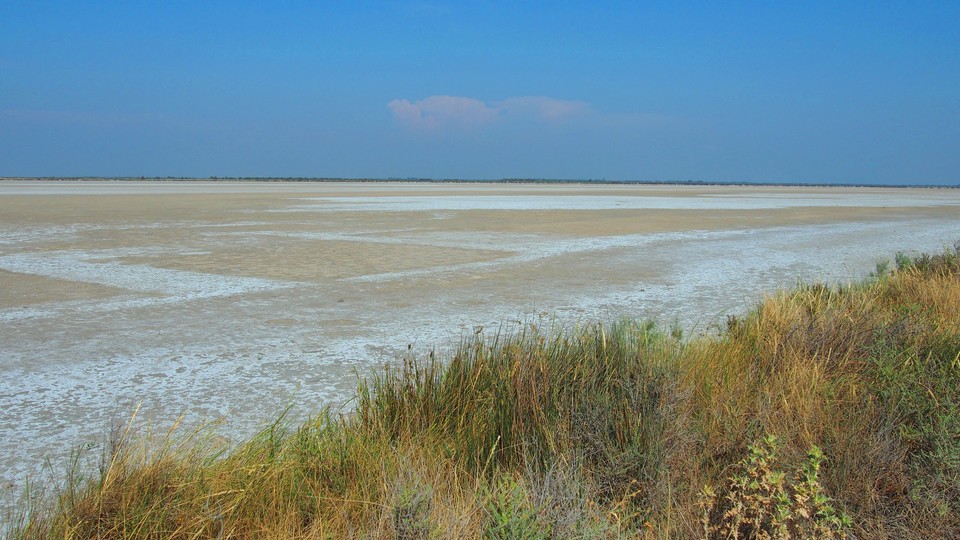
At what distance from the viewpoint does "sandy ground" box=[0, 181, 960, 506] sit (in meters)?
5.22

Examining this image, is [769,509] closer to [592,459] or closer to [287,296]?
[592,459]

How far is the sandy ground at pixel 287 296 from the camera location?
5.22m

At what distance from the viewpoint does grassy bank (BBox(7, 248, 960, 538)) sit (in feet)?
9.33

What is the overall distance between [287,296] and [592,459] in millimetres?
6269

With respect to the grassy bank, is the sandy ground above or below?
below

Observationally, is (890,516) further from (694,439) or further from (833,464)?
(694,439)

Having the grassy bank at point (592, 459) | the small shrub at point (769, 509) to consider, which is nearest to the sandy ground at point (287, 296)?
the grassy bank at point (592, 459)

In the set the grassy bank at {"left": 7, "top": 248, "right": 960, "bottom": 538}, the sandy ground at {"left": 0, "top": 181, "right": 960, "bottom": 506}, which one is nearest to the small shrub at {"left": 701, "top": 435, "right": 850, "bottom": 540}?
the grassy bank at {"left": 7, "top": 248, "right": 960, "bottom": 538}

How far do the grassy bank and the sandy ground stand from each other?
0.89 meters

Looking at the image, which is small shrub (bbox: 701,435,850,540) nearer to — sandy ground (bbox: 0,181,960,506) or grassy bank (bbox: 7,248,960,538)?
grassy bank (bbox: 7,248,960,538)

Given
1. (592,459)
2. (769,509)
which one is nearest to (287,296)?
(592,459)

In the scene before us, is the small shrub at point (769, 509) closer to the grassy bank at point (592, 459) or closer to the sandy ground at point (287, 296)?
the grassy bank at point (592, 459)

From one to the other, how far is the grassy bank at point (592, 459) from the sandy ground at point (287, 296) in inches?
35.2

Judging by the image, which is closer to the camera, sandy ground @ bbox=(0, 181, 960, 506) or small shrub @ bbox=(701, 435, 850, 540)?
small shrub @ bbox=(701, 435, 850, 540)
